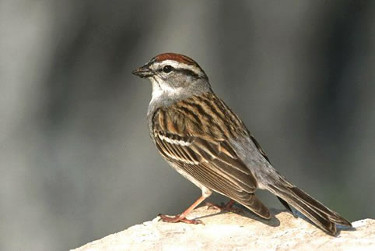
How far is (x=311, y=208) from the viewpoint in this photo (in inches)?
311

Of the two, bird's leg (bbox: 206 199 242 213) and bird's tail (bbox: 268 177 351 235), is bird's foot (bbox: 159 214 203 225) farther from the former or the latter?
bird's tail (bbox: 268 177 351 235)

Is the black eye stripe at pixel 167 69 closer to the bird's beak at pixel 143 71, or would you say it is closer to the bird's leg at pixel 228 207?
the bird's beak at pixel 143 71

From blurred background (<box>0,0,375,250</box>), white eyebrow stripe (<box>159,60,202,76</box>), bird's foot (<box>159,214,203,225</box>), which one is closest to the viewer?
bird's foot (<box>159,214,203,225</box>)

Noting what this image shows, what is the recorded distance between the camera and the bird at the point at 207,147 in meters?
8.05

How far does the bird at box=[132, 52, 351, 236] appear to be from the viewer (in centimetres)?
805

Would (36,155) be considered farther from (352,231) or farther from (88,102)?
(352,231)

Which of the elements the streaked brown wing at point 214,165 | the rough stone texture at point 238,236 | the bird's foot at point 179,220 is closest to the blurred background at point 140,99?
the streaked brown wing at point 214,165

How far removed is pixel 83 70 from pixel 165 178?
1.29 metres

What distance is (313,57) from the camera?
37.8ft

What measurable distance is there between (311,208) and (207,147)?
3.51ft

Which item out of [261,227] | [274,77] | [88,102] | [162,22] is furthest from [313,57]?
[261,227]

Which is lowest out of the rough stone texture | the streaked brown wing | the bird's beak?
the rough stone texture

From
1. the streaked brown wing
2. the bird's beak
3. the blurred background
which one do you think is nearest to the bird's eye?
the bird's beak

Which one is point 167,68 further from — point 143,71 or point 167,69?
point 143,71
